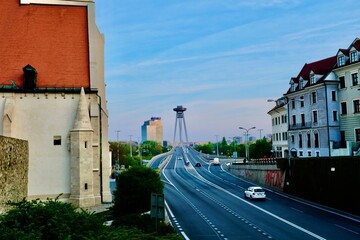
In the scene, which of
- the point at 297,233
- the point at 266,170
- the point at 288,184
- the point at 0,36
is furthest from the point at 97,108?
the point at 266,170

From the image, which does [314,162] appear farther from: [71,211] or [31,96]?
[71,211]

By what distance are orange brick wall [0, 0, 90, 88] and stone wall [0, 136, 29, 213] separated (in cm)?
704

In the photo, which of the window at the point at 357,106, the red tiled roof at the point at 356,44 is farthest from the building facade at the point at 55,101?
the window at the point at 357,106

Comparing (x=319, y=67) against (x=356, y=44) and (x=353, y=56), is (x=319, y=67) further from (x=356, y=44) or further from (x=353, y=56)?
(x=353, y=56)

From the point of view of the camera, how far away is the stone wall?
22812 mm

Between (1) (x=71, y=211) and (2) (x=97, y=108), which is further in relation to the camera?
(2) (x=97, y=108)

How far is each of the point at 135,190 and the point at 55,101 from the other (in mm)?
12151

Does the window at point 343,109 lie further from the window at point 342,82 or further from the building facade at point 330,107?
the window at point 342,82

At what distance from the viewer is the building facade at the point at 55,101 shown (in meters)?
33.1

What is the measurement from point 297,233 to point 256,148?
7688 centimetres

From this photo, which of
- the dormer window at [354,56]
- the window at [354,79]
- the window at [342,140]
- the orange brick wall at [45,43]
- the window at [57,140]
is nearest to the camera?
the window at [57,140]

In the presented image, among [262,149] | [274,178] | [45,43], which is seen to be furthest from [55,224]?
[262,149]

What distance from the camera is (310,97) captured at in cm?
5556

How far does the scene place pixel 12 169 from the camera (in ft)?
84.1
